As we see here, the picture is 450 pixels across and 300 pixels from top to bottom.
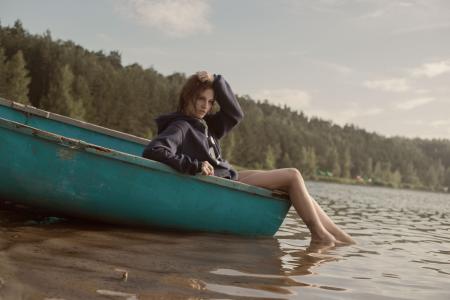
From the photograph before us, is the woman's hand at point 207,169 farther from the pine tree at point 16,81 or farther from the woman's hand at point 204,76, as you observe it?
the pine tree at point 16,81

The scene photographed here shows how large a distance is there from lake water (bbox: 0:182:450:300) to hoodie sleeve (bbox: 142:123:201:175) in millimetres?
592

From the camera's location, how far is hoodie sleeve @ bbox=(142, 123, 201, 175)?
3.90 metres

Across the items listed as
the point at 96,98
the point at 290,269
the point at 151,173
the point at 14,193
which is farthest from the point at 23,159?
the point at 96,98

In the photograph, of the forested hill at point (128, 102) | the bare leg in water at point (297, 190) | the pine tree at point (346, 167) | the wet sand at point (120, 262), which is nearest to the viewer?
the wet sand at point (120, 262)

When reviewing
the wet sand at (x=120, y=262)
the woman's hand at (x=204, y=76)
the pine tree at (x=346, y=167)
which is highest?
the pine tree at (x=346, y=167)

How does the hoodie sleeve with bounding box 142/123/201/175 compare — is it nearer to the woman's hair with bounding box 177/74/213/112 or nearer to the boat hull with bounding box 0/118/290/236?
the boat hull with bounding box 0/118/290/236

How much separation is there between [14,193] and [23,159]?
1.06ft

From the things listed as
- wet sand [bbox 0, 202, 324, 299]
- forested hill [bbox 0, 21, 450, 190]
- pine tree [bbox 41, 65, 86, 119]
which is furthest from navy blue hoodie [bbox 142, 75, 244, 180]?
pine tree [bbox 41, 65, 86, 119]

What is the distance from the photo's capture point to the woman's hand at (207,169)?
400 cm

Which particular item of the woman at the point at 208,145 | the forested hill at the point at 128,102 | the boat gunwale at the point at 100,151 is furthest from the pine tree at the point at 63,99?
the boat gunwale at the point at 100,151

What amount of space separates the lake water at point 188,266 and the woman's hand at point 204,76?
53.4 inches

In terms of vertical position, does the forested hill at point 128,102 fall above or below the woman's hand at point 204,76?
above

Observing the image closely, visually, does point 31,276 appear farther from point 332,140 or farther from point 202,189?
point 332,140

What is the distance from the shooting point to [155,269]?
2811 mm
